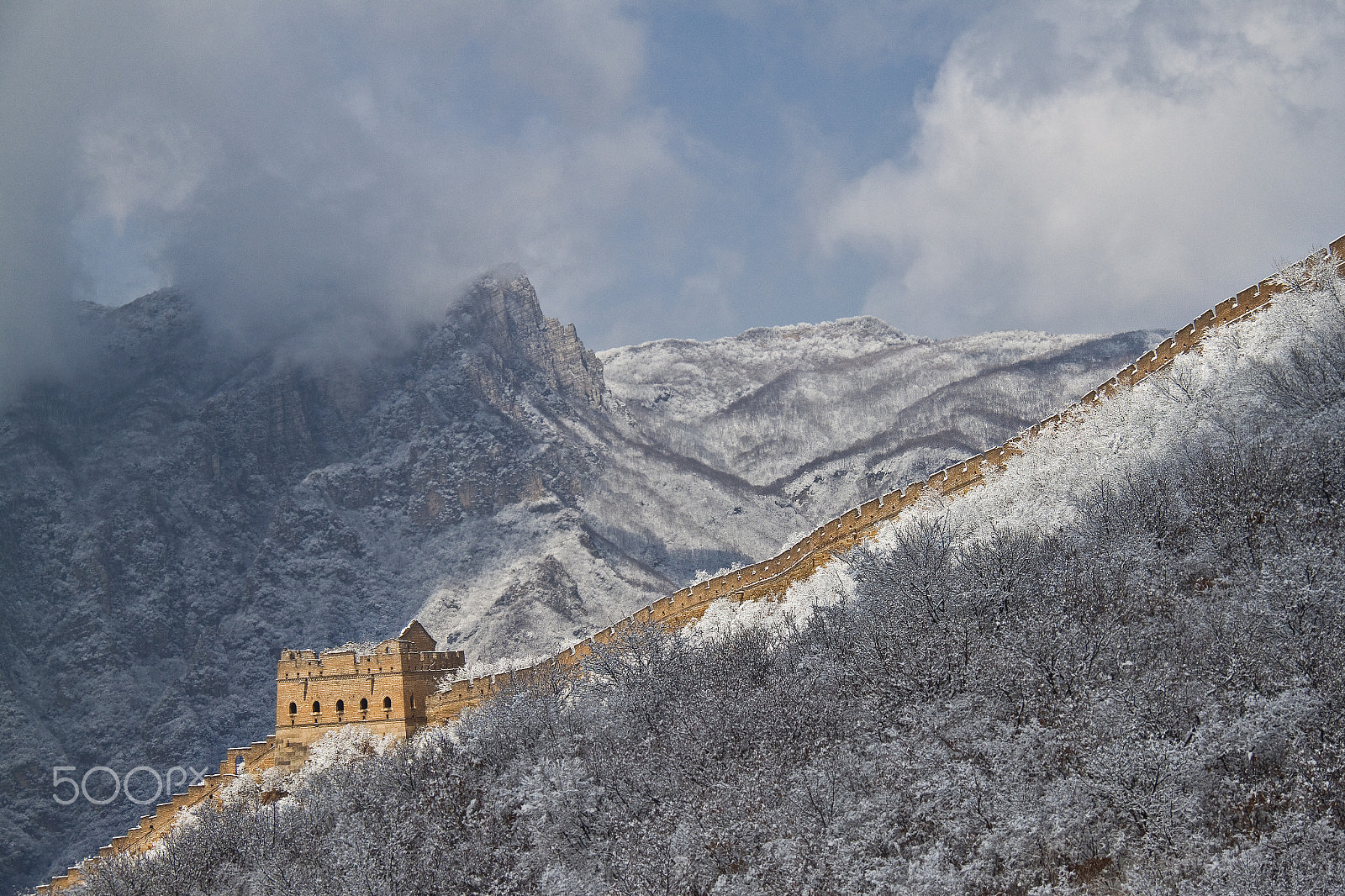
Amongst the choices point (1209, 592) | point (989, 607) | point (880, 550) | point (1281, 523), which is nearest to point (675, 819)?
point (989, 607)

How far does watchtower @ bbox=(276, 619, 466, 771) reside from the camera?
191 ft

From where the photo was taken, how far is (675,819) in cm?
3122

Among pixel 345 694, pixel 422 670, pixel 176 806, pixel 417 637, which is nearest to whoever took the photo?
pixel 176 806

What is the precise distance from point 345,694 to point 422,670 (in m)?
3.91

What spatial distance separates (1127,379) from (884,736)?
98.5 feet

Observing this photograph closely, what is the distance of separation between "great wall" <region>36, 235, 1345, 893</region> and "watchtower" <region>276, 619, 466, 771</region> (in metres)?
0.04

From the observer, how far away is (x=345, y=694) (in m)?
59.0

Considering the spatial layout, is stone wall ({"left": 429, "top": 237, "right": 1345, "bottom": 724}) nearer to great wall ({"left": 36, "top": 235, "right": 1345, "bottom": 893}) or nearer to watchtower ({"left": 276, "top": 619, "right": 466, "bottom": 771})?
great wall ({"left": 36, "top": 235, "right": 1345, "bottom": 893})

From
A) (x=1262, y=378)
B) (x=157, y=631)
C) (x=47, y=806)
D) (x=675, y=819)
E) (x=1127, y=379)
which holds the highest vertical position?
(x=157, y=631)

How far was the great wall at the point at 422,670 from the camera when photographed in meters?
57.4

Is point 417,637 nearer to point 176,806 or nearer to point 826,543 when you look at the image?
point 176,806

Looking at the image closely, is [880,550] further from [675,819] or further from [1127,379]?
[675,819]

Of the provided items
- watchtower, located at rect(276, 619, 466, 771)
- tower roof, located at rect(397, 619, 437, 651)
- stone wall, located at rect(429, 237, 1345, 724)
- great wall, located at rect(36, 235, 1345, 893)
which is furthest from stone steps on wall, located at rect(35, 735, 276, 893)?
tower roof, located at rect(397, 619, 437, 651)

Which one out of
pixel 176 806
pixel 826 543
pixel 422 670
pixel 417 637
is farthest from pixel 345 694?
pixel 826 543
